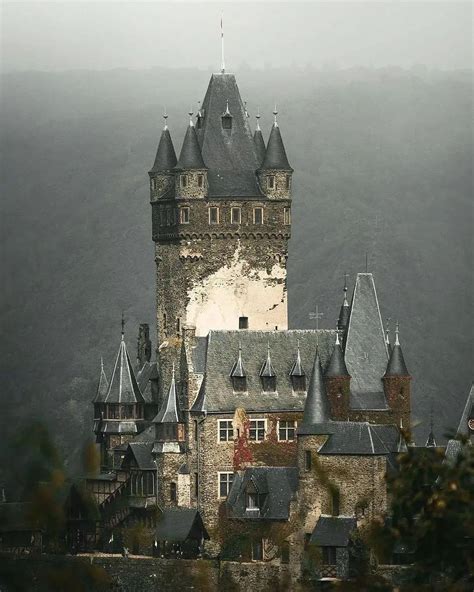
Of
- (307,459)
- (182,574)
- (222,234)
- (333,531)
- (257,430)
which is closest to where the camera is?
(333,531)

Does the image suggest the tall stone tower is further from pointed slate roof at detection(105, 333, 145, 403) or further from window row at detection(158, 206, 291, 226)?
pointed slate roof at detection(105, 333, 145, 403)

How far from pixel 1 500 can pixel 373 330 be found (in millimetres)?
36579

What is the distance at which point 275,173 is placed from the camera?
10588 centimetres

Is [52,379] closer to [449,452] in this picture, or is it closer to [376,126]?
[449,452]

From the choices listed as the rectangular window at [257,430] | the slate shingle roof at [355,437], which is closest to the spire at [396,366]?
the slate shingle roof at [355,437]

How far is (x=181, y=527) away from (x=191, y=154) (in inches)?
598

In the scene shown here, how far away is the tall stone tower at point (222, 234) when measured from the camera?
345ft

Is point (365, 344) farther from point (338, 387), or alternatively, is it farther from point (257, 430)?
point (257, 430)

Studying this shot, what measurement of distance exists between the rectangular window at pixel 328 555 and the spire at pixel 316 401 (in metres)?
5.38

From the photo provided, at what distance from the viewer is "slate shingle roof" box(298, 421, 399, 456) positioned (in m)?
93.6

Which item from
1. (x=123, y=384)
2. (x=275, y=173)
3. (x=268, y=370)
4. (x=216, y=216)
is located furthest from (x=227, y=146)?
(x=268, y=370)

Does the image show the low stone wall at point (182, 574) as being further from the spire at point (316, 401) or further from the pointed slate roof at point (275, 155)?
the pointed slate roof at point (275, 155)

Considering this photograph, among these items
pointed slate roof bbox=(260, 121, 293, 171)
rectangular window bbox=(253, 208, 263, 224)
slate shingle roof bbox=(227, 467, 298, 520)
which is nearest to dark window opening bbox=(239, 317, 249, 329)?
rectangular window bbox=(253, 208, 263, 224)

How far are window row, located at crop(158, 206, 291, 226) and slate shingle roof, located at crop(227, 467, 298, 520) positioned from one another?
1121 cm
